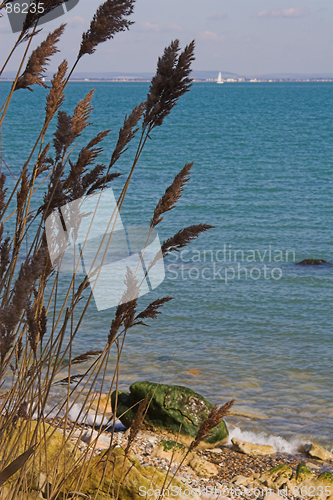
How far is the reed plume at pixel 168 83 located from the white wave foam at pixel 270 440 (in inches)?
158

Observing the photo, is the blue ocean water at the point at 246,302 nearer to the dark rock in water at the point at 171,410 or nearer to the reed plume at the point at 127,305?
the dark rock in water at the point at 171,410

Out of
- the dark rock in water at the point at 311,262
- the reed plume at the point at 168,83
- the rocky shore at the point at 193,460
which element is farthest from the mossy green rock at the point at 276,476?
the dark rock in water at the point at 311,262

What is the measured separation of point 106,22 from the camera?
1.53 meters

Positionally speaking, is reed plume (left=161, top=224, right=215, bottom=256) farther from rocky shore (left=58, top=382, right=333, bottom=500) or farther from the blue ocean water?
the blue ocean water

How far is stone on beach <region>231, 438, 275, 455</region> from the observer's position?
4.71 m

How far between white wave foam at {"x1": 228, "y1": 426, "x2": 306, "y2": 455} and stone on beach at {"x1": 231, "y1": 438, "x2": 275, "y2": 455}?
0.09 meters

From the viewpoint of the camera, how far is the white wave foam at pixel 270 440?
4.88 m

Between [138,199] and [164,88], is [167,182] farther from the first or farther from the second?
[164,88]

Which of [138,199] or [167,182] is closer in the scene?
[138,199]

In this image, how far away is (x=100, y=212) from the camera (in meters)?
17.3

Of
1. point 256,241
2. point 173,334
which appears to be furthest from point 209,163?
point 173,334

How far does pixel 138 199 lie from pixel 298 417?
13.1m

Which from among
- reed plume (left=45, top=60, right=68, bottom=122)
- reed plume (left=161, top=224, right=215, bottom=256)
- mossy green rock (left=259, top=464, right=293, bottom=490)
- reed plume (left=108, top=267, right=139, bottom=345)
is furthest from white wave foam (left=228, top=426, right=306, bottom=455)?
reed plume (left=45, top=60, right=68, bottom=122)

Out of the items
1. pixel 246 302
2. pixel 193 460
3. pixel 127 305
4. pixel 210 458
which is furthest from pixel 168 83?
pixel 246 302
